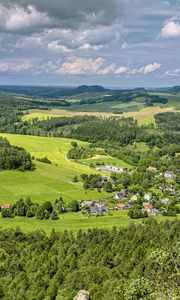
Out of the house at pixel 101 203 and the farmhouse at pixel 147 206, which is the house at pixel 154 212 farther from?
the house at pixel 101 203

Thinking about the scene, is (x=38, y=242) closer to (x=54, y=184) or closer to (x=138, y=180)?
(x=54, y=184)

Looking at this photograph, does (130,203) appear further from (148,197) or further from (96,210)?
(96,210)

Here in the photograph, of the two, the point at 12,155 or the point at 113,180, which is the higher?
the point at 12,155

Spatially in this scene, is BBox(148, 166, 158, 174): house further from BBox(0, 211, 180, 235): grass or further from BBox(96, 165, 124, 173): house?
BBox(0, 211, 180, 235): grass

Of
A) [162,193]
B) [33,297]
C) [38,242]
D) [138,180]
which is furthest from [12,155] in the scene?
[33,297]

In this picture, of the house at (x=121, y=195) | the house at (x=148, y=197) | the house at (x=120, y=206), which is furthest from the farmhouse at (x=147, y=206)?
the house at (x=121, y=195)

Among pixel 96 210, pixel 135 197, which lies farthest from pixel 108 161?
pixel 96 210

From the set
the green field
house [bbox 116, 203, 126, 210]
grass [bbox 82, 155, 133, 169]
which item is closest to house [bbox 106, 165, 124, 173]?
grass [bbox 82, 155, 133, 169]
